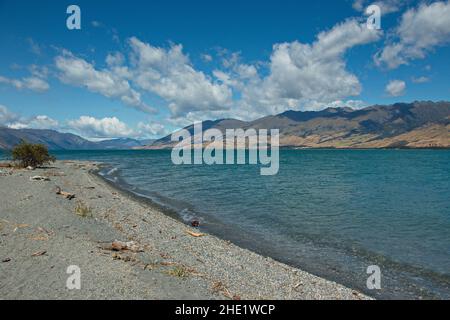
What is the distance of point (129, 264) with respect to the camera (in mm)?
14219

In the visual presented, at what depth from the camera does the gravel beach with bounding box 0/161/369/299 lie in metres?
11.9

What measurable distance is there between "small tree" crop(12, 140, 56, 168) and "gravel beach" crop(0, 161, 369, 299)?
157 ft

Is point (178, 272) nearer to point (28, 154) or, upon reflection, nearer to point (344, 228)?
point (344, 228)

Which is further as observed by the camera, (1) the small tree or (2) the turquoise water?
(1) the small tree

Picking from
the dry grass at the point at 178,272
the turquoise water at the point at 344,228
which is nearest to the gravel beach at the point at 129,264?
the dry grass at the point at 178,272

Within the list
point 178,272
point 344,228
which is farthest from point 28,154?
point 178,272

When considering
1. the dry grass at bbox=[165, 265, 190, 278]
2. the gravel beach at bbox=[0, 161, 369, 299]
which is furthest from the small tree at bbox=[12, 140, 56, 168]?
the dry grass at bbox=[165, 265, 190, 278]

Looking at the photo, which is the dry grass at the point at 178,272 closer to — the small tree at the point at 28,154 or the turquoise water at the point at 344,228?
the turquoise water at the point at 344,228

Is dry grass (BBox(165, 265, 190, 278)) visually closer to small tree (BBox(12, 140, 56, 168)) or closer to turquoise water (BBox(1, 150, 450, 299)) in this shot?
turquoise water (BBox(1, 150, 450, 299))

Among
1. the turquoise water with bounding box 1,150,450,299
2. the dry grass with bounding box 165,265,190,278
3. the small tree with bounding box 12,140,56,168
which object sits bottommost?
the turquoise water with bounding box 1,150,450,299

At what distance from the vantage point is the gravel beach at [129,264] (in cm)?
1190

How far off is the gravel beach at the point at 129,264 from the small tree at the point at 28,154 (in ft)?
157

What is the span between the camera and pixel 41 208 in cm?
2491
